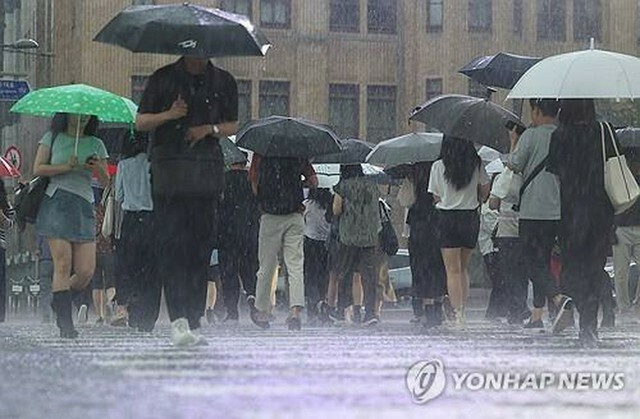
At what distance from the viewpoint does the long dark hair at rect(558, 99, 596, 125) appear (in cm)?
1238

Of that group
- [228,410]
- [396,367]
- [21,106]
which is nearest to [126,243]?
[21,106]

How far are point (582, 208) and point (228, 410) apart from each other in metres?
5.80

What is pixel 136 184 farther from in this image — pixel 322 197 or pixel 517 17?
pixel 517 17

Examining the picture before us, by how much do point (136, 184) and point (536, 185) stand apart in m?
3.54

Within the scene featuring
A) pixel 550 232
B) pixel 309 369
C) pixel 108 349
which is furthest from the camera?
pixel 550 232

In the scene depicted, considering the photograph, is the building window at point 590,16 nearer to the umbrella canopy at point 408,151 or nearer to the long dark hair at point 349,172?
the umbrella canopy at point 408,151

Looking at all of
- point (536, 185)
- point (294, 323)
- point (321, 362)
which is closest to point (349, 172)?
point (294, 323)

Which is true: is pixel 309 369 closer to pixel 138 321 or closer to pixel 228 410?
pixel 228 410

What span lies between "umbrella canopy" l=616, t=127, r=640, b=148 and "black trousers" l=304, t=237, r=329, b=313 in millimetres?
3950

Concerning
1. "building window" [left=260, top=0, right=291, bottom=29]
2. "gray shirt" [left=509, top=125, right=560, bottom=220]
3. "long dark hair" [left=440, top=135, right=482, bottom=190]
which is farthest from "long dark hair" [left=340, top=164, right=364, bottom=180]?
"building window" [left=260, top=0, right=291, bottom=29]

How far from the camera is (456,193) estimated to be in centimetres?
1502

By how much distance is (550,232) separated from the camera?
14.2 metres

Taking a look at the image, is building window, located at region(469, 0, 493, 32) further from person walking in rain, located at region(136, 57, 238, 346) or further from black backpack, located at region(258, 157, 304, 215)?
person walking in rain, located at region(136, 57, 238, 346)

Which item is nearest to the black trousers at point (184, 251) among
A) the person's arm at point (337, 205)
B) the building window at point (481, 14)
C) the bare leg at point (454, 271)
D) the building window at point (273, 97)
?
the bare leg at point (454, 271)
